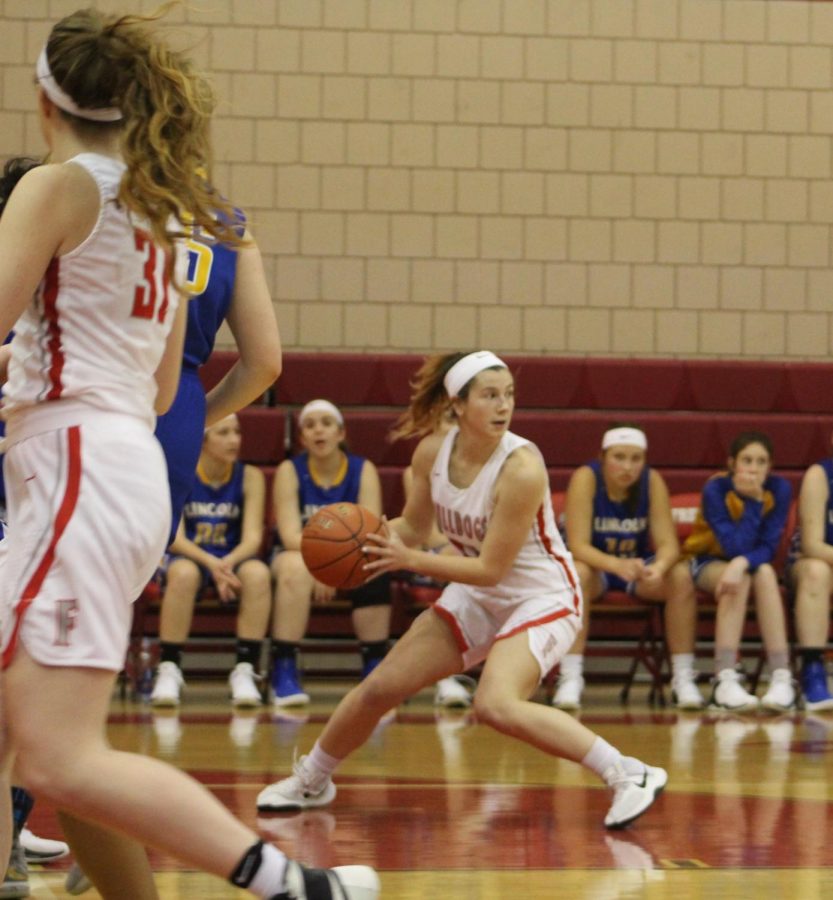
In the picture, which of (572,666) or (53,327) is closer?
(53,327)

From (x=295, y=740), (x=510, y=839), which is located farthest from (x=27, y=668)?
(x=295, y=740)

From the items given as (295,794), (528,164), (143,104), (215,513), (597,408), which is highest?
(528,164)

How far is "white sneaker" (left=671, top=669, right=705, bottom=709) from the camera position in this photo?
23.8ft

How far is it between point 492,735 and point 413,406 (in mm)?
1981

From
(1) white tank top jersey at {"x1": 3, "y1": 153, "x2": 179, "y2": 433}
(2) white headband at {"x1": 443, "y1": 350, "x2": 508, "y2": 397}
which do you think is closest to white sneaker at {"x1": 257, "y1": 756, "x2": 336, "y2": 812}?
(2) white headband at {"x1": 443, "y1": 350, "x2": 508, "y2": 397}

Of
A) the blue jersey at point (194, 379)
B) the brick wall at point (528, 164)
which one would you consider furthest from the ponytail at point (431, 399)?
the brick wall at point (528, 164)

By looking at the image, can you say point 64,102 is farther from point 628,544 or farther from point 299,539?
point 628,544

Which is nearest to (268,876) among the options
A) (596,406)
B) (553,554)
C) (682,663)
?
(553,554)

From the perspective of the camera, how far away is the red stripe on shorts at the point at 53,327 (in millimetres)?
2305

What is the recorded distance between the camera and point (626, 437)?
293 inches

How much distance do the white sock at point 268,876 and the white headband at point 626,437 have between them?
210 inches

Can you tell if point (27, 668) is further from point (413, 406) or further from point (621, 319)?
point (621, 319)

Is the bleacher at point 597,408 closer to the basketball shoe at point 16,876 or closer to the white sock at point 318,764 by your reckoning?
the white sock at point 318,764

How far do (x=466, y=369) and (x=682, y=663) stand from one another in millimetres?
3249
